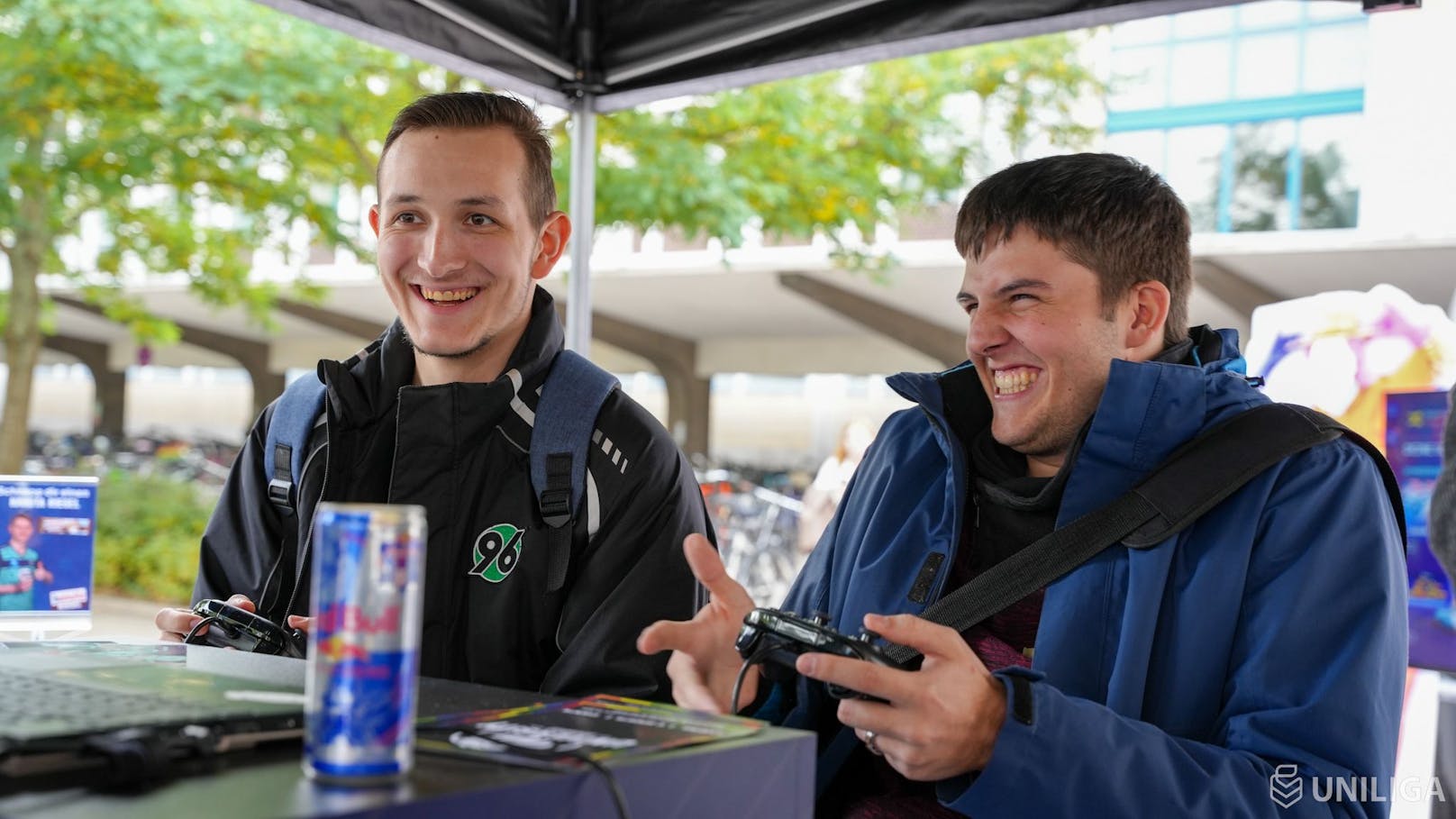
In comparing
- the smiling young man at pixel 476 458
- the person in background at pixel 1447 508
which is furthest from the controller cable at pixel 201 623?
the person in background at pixel 1447 508

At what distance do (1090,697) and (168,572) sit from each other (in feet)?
34.4

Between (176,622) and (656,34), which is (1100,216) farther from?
(656,34)

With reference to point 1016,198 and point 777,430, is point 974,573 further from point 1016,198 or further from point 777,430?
point 777,430

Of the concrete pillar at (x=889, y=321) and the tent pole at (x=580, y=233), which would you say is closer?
the tent pole at (x=580, y=233)

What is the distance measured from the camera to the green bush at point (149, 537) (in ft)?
36.2

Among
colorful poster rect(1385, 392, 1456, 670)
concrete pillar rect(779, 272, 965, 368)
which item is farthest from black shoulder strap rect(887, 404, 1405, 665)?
concrete pillar rect(779, 272, 965, 368)

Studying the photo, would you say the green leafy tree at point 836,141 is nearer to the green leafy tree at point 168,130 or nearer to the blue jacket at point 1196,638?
the green leafy tree at point 168,130

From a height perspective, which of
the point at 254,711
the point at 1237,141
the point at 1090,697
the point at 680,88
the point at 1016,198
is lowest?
the point at 1090,697

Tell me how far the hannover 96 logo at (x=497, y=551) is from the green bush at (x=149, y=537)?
9.33 metres

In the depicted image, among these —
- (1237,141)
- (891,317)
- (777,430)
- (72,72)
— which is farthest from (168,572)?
(1237,141)

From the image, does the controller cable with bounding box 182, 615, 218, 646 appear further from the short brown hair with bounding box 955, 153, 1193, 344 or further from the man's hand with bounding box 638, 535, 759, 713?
the short brown hair with bounding box 955, 153, 1193, 344

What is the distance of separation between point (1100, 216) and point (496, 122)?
108 centimetres

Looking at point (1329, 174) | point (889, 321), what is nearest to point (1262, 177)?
point (1329, 174)

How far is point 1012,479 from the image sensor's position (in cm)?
221
